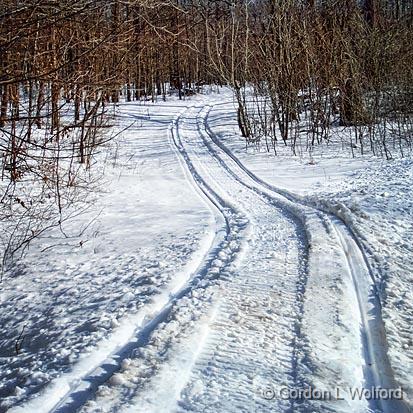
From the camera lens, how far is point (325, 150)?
491 inches

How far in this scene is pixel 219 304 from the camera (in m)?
3.79

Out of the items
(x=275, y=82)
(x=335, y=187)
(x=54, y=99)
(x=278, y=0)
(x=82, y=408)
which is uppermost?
(x=278, y=0)

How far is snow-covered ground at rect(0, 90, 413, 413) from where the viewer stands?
8.85 feet

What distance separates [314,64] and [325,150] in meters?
2.77

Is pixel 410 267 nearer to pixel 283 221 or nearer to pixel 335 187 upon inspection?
pixel 283 221

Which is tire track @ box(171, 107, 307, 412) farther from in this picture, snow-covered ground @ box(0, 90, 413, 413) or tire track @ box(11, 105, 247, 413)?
tire track @ box(11, 105, 247, 413)

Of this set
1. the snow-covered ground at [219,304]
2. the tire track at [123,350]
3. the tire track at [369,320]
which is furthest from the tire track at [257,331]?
the tire track at [369,320]

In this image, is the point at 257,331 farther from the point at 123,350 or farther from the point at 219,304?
the point at 123,350

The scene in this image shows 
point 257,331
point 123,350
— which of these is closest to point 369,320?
point 257,331

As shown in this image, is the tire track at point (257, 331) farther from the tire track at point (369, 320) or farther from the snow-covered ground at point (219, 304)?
the tire track at point (369, 320)

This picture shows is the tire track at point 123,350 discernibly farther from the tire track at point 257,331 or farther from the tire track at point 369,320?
the tire track at point 369,320

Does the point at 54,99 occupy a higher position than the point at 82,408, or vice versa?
the point at 54,99

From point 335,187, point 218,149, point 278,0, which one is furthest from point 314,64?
point 335,187

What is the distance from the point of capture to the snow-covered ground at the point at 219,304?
2697mm
